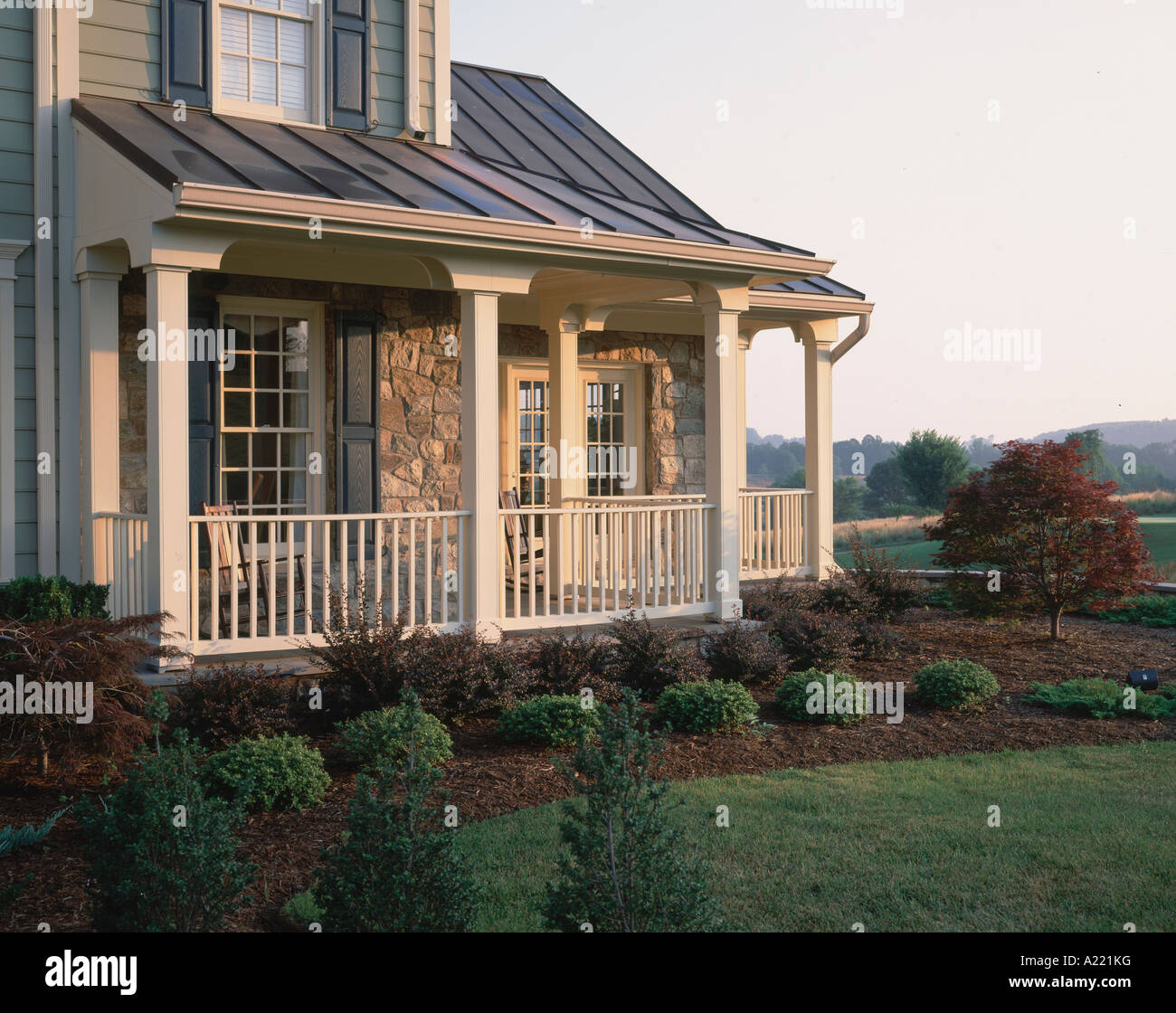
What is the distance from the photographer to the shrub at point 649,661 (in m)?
7.77

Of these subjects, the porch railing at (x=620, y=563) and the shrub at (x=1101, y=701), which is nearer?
the shrub at (x=1101, y=701)

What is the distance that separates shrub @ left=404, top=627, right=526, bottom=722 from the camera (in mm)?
6902

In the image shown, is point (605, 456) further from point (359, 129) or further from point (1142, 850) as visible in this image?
point (1142, 850)

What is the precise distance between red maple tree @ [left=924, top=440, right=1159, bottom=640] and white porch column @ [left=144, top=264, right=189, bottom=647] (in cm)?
688

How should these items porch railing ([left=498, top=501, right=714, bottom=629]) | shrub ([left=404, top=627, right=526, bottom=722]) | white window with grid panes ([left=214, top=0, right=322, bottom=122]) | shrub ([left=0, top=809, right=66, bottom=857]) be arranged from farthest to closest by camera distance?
white window with grid panes ([left=214, top=0, right=322, bottom=122])
porch railing ([left=498, top=501, right=714, bottom=629])
shrub ([left=404, top=627, right=526, bottom=722])
shrub ([left=0, top=809, right=66, bottom=857])

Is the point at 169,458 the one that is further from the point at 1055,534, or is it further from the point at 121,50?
the point at 1055,534

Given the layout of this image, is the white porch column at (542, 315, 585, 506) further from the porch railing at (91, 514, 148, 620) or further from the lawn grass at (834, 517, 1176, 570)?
the lawn grass at (834, 517, 1176, 570)

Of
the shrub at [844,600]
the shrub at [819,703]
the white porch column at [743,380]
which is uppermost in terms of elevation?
the white porch column at [743,380]

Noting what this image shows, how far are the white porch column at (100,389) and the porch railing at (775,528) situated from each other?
652cm

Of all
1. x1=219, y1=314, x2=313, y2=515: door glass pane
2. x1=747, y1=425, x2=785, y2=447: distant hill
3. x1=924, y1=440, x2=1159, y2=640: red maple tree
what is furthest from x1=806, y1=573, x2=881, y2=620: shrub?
x1=747, y1=425, x2=785, y2=447: distant hill

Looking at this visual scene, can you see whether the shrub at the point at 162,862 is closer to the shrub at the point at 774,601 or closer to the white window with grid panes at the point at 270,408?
the white window with grid panes at the point at 270,408

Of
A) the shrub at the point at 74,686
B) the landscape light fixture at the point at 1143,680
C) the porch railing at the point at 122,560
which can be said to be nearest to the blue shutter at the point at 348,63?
the porch railing at the point at 122,560

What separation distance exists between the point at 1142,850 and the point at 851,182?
15351 millimetres

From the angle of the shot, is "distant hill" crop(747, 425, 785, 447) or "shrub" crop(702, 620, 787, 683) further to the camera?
"distant hill" crop(747, 425, 785, 447)
